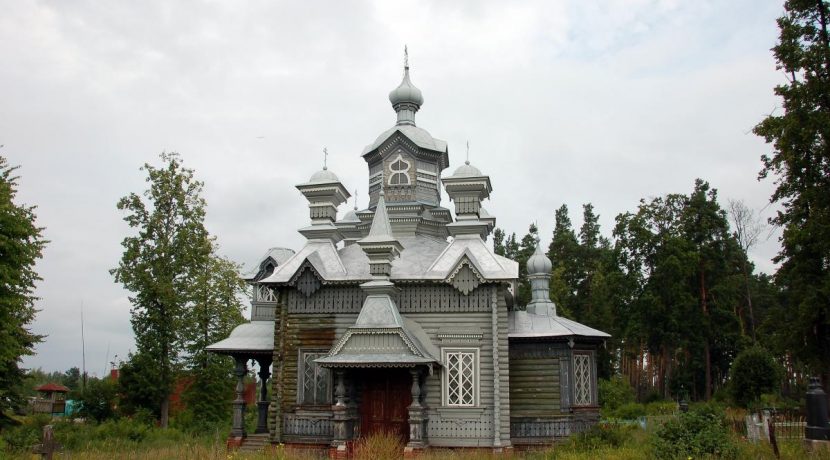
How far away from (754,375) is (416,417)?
2066 cm

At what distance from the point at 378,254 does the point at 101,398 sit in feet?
63.1

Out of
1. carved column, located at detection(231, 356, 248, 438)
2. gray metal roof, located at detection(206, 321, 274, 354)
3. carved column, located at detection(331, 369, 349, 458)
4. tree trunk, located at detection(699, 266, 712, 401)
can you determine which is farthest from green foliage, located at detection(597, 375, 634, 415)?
carved column, located at detection(331, 369, 349, 458)

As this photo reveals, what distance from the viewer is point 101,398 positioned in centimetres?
3203

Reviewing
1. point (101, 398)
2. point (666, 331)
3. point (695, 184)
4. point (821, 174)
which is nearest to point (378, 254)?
point (821, 174)

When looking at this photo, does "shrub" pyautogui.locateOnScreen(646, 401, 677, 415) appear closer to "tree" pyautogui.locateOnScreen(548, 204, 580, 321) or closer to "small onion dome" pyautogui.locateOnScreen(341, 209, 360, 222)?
"tree" pyautogui.locateOnScreen(548, 204, 580, 321)

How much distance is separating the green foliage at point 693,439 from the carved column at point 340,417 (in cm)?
824

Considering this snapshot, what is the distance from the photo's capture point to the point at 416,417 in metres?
18.8

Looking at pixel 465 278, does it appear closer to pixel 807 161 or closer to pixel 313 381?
pixel 313 381

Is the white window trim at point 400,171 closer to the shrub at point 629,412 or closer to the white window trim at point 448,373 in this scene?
the white window trim at point 448,373

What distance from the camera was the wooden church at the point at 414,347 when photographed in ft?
63.3

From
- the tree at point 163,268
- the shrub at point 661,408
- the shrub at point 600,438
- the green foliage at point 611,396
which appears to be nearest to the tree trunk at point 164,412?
the tree at point 163,268

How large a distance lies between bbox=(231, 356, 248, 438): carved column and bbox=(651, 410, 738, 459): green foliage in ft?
44.2

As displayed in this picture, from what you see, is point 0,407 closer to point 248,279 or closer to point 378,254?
point 248,279

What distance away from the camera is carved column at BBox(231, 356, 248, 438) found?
22453 mm
